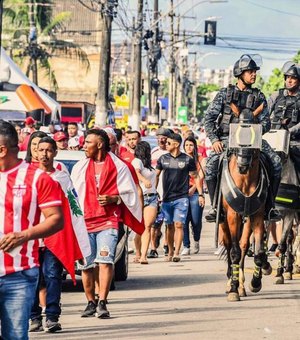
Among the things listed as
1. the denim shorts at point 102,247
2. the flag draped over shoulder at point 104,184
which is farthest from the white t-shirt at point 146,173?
the denim shorts at point 102,247

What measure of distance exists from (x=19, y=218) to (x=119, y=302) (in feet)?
20.5

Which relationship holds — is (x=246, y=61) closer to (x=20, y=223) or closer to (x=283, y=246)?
(x=283, y=246)

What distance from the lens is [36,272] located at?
8062mm

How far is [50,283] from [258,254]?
3.45 m

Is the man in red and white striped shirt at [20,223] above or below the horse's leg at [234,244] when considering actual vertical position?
above

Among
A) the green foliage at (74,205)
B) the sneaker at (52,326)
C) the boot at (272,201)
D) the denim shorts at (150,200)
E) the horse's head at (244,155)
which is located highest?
Result: the horse's head at (244,155)

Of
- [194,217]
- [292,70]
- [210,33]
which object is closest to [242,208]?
[292,70]

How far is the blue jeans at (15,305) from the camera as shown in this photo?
7879mm

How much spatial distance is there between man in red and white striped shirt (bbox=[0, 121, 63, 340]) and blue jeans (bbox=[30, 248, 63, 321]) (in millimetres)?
3818

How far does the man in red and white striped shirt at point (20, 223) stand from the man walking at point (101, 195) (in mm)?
4838

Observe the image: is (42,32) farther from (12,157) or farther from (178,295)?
(12,157)

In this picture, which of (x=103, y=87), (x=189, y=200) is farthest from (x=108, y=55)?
(x=189, y=200)

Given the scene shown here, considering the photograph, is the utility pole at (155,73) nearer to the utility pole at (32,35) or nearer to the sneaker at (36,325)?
the utility pole at (32,35)

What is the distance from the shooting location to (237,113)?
47.9 feet
